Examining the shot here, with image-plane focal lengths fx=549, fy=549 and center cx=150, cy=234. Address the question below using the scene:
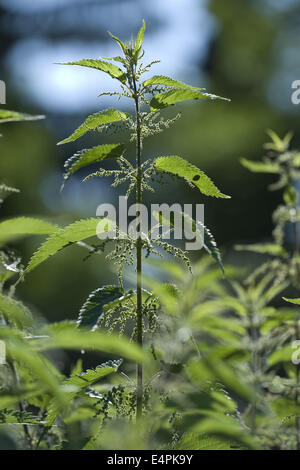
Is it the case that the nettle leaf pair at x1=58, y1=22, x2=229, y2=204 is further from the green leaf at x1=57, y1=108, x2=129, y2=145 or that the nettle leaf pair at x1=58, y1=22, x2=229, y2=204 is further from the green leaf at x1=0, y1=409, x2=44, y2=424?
the green leaf at x1=0, y1=409, x2=44, y2=424

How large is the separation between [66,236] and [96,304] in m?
0.13

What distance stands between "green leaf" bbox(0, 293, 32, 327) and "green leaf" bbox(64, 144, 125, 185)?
231 mm

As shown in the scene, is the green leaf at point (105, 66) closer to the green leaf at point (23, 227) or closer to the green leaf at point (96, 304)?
the green leaf at point (23, 227)

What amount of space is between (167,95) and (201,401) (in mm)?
550

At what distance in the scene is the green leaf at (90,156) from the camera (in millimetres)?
942

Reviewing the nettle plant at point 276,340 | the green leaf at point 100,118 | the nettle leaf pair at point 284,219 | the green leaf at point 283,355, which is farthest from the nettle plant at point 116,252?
the nettle leaf pair at point 284,219

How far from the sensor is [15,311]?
2.93 feet

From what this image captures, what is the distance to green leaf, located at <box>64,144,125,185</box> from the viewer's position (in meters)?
0.94

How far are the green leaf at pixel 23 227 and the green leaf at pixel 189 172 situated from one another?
244mm

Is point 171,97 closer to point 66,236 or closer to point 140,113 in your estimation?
point 140,113

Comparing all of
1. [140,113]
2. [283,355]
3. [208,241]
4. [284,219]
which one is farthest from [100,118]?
[284,219]

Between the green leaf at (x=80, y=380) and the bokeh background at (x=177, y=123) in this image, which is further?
the bokeh background at (x=177, y=123)

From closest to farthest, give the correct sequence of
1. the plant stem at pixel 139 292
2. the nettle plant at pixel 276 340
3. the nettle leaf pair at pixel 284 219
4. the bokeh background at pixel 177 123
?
the plant stem at pixel 139 292, the nettle plant at pixel 276 340, the nettle leaf pair at pixel 284 219, the bokeh background at pixel 177 123

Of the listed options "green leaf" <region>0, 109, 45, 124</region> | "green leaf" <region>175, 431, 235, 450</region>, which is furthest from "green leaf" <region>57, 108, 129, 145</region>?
"green leaf" <region>175, 431, 235, 450</region>
